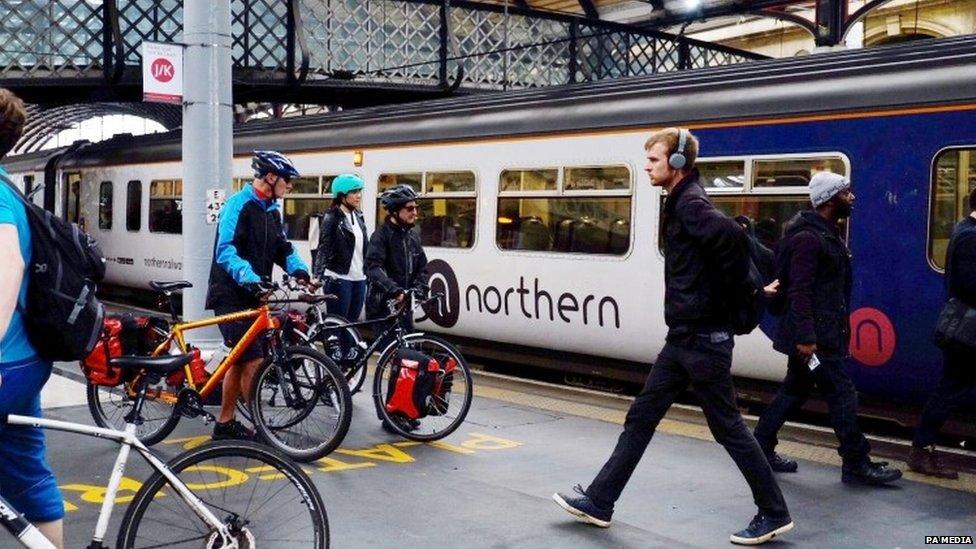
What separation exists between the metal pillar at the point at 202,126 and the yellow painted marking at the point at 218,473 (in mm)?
4233

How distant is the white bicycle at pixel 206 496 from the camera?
316cm

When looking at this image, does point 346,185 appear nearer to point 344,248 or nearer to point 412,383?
point 344,248

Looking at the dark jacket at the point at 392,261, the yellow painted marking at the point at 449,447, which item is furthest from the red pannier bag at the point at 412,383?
the dark jacket at the point at 392,261

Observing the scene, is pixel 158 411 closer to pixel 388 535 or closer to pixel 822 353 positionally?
pixel 388 535

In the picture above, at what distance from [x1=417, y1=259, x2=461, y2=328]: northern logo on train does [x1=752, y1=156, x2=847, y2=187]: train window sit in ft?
11.2

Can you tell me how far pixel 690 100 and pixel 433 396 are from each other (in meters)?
3.29

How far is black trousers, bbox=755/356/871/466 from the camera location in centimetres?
557

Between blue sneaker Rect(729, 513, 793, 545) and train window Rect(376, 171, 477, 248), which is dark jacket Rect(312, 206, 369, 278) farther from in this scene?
blue sneaker Rect(729, 513, 793, 545)

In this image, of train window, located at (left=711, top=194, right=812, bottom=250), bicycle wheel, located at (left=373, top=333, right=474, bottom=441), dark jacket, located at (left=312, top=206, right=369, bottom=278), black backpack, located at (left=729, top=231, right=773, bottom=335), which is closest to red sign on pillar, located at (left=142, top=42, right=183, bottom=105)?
dark jacket, located at (left=312, top=206, right=369, bottom=278)

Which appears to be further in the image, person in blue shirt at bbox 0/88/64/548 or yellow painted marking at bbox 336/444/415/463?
yellow painted marking at bbox 336/444/415/463

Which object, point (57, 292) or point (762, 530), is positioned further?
point (762, 530)

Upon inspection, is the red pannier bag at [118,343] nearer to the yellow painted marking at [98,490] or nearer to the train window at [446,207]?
the yellow painted marking at [98,490]

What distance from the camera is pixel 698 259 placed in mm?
4539

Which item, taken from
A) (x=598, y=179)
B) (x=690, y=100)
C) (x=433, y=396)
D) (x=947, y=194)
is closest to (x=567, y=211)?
(x=598, y=179)
